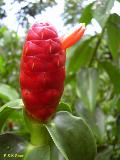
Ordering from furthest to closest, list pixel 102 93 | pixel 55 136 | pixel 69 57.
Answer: pixel 102 93, pixel 69 57, pixel 55 136

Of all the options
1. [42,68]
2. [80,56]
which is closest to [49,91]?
[42,68]

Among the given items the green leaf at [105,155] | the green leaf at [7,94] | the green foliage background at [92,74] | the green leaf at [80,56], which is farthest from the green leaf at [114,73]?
the green leaf at [7,94]

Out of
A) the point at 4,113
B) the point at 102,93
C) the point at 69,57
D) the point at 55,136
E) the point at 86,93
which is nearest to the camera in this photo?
the point at 55,136

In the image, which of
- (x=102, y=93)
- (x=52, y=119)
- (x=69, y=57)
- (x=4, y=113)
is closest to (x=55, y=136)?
(x=52, y=119)

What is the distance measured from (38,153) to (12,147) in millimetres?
84

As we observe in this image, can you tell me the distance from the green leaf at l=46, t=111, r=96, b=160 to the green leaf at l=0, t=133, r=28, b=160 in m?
0.10

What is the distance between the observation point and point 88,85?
1.79 meters

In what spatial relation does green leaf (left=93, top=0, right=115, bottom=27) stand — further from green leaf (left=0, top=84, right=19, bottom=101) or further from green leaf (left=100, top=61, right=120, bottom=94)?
green leaf (left=0, top=84, right=19, bottom=101)

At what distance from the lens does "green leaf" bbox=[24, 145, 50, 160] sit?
43.7 inches

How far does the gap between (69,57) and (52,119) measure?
878mm

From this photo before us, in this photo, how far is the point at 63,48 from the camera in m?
1.12

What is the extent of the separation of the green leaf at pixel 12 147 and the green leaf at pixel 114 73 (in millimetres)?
763

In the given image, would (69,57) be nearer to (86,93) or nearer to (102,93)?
(86,93)

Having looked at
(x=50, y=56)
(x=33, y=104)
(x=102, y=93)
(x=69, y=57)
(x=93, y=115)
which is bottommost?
(x=102, y=93)
